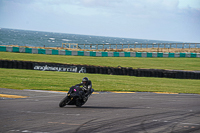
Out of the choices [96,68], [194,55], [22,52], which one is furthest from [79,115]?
[194,55]

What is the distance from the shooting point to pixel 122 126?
26.6 ft

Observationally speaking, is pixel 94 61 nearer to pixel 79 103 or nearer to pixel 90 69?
pixel 90 69

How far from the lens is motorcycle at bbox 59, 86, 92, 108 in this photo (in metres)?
11.0

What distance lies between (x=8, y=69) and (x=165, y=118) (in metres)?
21.5

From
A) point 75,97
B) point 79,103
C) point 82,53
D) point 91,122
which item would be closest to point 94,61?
point 82,53

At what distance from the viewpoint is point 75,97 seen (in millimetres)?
11273

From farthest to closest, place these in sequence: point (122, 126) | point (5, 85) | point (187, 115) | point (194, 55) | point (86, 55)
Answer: point (194, 55) < point (86, 55) < point (5, 85) < point (187, 115) < point (122, 126)

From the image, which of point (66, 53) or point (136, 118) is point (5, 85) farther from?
point (66, 53)

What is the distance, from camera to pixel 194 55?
52844mm

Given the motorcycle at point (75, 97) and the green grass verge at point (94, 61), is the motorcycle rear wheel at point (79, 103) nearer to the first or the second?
the motorcycle at point (75, 97)

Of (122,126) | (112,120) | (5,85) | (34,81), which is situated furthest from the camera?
(34,81)

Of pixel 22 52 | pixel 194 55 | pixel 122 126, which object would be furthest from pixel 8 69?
pixel 194 55

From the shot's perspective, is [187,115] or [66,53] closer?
[187,115]

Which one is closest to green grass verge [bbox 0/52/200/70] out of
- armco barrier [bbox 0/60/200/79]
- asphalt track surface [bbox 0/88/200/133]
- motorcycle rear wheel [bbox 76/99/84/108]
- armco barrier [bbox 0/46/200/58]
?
armco barrier [bbox 0/46/200/58]
